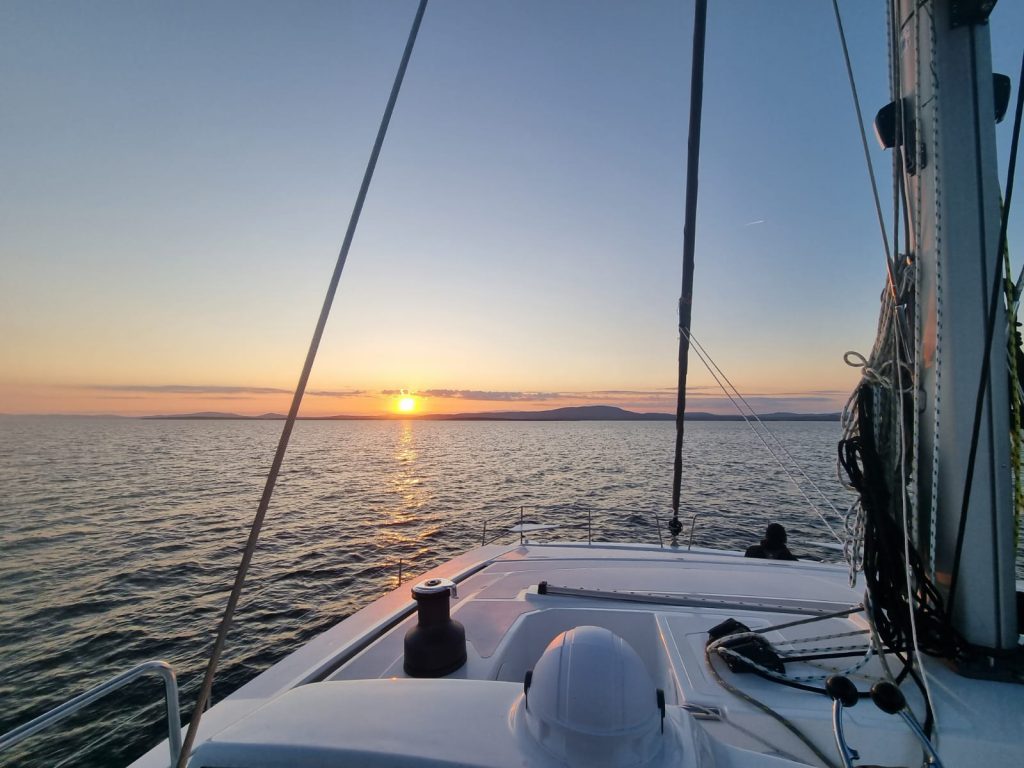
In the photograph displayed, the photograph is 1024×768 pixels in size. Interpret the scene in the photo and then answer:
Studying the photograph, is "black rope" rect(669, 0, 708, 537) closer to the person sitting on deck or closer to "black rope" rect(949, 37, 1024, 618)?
the person sitting on deck

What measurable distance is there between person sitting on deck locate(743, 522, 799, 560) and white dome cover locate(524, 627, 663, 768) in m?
6.01

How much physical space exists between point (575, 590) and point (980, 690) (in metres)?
2.64

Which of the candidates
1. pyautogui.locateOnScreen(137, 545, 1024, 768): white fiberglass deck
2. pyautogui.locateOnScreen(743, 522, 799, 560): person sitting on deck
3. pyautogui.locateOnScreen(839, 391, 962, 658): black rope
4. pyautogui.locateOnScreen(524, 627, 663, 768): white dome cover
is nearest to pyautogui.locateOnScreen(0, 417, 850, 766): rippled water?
pyautogui.locateOnScreen(137, 545, 1024, 768): white fiberglass deck

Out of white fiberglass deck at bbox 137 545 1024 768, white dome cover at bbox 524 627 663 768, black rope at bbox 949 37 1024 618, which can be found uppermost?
black rope at bbox 949 37 1024 618

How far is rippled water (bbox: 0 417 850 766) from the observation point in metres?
7.09

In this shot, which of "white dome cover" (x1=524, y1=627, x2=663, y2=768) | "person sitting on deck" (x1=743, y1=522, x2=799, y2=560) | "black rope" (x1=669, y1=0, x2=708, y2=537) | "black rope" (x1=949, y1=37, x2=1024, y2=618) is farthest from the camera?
"person sitting on deck" (x1=743, y1=522, x2=799, y2=560)

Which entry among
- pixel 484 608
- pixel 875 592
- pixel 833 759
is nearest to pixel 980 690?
pixel 875 592

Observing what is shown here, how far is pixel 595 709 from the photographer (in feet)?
4.35

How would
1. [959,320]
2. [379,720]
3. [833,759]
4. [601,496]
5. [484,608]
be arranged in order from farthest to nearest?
[601,496]
[484,608]
[959,320]
[833,759]
[379,720]

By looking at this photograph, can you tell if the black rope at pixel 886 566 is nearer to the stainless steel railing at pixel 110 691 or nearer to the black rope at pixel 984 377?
the black rope at pixel 984 377

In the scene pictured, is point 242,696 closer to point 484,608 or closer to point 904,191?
point 484,608

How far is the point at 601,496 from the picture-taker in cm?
2220

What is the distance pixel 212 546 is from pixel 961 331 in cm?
1638

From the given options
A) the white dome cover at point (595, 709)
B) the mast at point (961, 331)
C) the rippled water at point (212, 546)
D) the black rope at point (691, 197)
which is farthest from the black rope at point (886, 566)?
the rippled water at point (212, 546)
